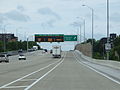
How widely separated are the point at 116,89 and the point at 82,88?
1760mm

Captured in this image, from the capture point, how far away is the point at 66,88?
669 inches

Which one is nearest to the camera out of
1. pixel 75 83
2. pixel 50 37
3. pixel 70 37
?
pixel 75 83

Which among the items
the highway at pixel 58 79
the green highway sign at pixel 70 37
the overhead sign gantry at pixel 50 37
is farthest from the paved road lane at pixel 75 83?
the green highway sign at pixel 70 37

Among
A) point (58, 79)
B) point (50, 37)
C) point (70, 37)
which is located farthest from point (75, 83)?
point (70, 37)

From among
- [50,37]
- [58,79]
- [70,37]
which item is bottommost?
[58,79]

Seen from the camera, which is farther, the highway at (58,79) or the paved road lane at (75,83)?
the highway at (58,79)

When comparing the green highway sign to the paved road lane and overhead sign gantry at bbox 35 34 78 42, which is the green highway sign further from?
the paved road lane

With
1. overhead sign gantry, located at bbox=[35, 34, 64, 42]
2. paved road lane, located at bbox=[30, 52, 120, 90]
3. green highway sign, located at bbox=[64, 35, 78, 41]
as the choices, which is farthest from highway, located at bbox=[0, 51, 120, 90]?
green highway sign, located at bbox=[64, 35, 78, 41]

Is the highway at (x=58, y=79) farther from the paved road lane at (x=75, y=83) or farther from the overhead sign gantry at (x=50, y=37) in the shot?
the overhead sign gantry at (x=50, y=37)

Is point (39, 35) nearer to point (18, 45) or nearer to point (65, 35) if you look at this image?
point (65, 35)

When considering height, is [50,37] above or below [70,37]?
below

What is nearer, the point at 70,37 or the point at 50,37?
the point at 50,37

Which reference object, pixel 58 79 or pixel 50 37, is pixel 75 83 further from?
pixel 50 37

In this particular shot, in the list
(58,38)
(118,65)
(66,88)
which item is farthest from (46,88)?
(58,38)
